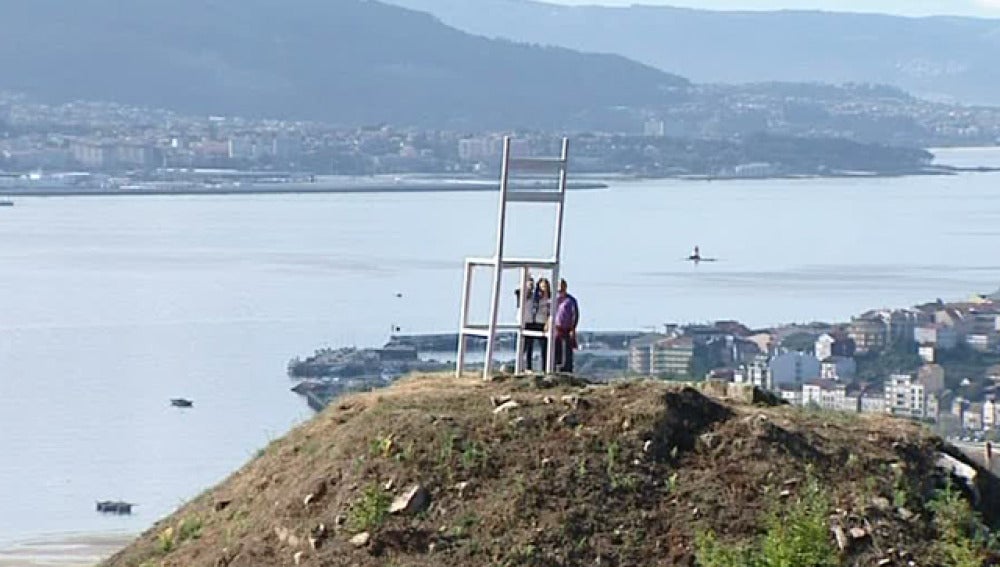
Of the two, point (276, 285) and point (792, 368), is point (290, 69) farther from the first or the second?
point (792, 368)

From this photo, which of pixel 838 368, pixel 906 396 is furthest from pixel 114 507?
pixel 838 368

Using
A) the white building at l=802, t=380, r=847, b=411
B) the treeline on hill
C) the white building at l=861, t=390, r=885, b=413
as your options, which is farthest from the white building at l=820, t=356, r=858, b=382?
the treeline on hill

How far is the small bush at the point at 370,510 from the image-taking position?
A: 7.31m

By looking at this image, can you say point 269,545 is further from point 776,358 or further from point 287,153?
point 287,153

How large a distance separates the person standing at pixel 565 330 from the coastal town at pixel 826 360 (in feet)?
50.5

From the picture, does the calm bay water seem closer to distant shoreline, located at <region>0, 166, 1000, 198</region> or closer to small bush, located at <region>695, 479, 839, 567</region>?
distant shoreline, located at <region>0, 166, 1000, 198</region>

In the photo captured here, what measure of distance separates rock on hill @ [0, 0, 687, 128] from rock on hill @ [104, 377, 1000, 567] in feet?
469

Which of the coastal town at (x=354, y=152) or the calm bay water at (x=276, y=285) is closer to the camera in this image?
the calm bay water at (x=276, y=285)

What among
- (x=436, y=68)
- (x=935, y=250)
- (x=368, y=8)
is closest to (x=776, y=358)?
(x=935, y=250)

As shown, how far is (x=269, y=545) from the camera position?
7434mm

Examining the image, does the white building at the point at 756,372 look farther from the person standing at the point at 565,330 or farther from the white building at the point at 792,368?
the person standing at the point at 565,330

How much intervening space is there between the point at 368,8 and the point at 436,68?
78.1ft

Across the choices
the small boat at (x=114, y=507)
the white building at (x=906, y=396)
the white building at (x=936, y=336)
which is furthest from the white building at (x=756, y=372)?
the small boat at (x=114, y=507)

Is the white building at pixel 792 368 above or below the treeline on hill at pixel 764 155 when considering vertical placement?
above
